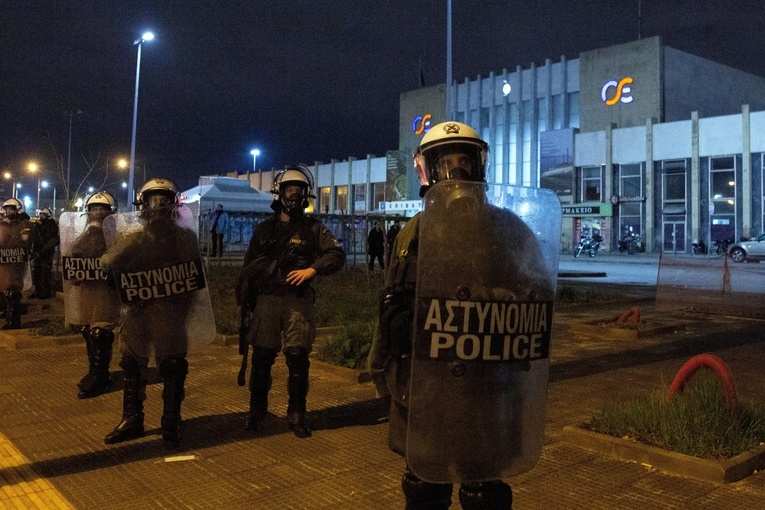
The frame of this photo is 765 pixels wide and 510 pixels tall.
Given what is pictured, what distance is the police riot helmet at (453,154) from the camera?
281cm

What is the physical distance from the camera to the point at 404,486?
2.73 meters

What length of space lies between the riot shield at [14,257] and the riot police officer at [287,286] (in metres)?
6.09

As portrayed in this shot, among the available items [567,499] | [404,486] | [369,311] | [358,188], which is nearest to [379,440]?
[567,499]

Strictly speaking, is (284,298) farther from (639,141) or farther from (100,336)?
(639,141)

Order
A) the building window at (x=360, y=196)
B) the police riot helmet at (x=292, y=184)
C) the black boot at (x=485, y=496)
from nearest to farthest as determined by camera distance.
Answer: the black boot at (x=485, y=496), the police riot helmet at (x=292, y=184), the building window at (x=360, y=196)

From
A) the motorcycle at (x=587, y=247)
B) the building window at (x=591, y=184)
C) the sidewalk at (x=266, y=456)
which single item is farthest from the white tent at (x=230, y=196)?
the building window at (x=591, y=184)

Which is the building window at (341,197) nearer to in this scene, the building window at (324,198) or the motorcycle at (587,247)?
the building window at (324,198)

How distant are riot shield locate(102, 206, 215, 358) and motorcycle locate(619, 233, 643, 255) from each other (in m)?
44.6

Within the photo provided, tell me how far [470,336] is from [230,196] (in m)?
25.8

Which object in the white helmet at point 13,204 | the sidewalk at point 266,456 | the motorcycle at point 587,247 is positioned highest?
the motorcycle at point 587,247

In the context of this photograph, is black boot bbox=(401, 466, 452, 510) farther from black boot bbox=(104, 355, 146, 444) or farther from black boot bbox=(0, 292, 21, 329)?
black boot bbox=(0, 292, 21, 329)

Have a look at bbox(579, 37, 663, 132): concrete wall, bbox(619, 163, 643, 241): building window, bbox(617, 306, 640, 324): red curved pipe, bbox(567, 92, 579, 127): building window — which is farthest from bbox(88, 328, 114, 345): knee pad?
bbox(567, 92, 579, 127): building window

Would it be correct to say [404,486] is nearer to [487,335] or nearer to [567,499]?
[487,335]

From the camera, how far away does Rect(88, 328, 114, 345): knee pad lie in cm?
623
